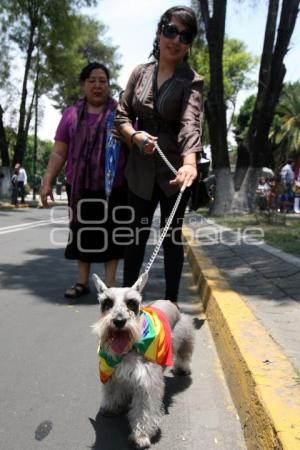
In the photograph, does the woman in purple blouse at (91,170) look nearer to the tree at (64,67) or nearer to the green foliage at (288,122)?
the tree at (64,67)

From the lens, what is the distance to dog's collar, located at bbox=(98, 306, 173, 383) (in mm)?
2668

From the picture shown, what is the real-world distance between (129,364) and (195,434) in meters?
0.48

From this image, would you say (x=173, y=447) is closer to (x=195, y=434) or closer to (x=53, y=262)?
(x=195, y=434)

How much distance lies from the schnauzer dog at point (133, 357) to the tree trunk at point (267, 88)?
1277 centimetres

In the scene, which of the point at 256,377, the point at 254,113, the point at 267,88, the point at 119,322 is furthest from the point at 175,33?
the point at 254,113

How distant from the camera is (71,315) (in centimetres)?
481

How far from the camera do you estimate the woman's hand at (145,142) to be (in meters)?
3.54

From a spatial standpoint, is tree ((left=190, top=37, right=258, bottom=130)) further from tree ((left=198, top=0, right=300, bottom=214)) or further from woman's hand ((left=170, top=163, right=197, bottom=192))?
woman's hand ((left=170, top=163, right=197, bottom=192))

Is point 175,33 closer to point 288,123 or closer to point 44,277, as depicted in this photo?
point 44,277

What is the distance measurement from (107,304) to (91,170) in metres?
2.55

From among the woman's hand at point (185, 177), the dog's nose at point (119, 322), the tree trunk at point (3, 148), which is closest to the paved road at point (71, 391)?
the dog's nose at point (119, 322)

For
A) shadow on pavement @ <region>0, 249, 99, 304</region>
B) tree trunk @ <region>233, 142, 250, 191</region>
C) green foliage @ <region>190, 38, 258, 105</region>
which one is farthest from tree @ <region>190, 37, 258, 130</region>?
shadow on pavement @ <region>0, 249, 99, 304</region>

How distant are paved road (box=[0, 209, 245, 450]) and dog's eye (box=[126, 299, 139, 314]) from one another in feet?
2.07

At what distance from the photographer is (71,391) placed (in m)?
3.17
